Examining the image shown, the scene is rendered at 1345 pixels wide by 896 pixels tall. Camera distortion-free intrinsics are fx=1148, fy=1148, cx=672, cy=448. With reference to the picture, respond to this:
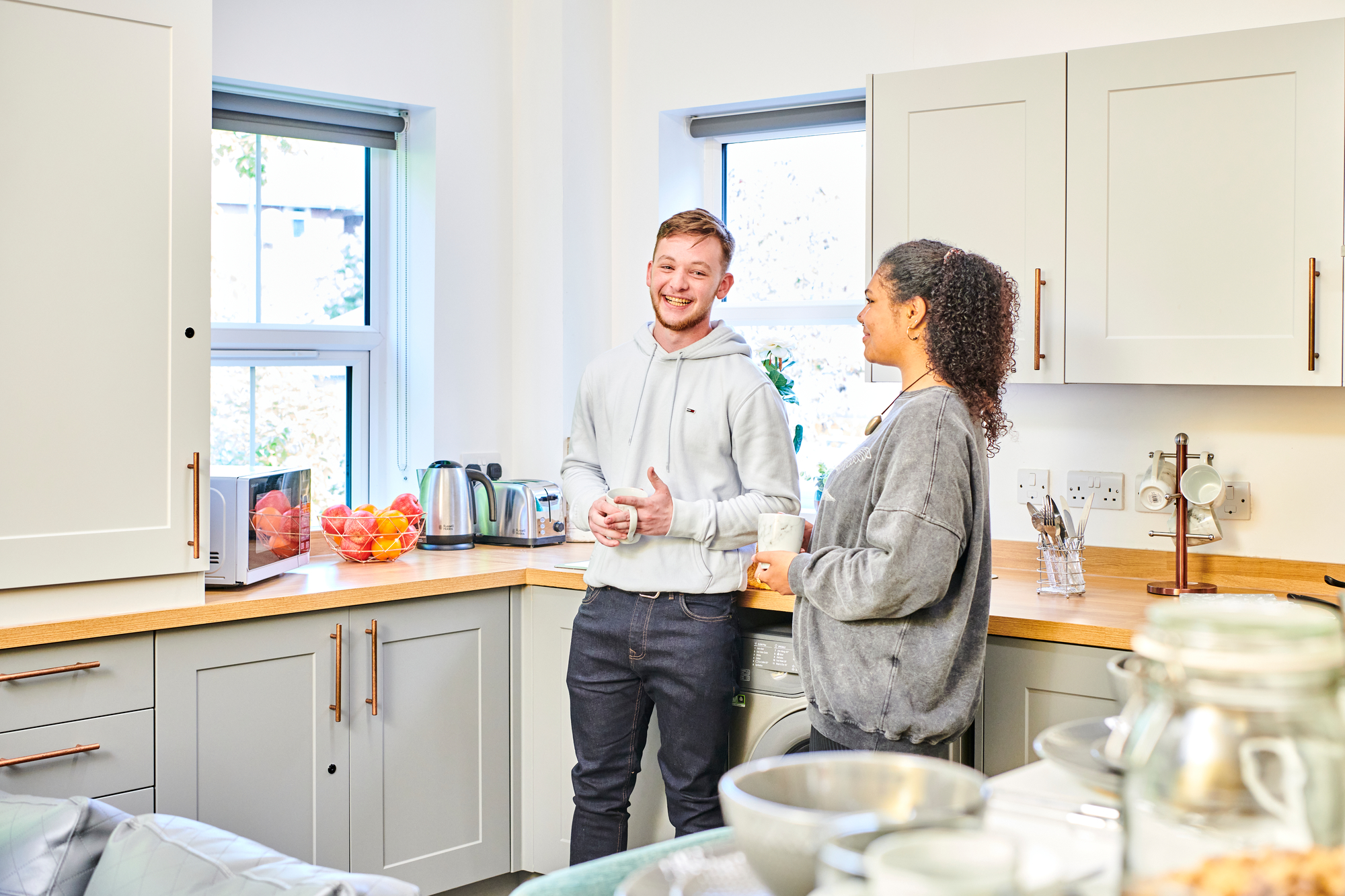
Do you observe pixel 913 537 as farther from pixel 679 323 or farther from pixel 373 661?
pixel 373 661

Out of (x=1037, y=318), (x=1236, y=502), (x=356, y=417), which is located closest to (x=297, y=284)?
(x=356, y=417)

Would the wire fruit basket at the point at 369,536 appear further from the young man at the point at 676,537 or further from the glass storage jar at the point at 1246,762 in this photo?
the glass storage jar at the point at 1246,762

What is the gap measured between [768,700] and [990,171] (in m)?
1.25

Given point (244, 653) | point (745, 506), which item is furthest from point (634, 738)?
point (244, 653)

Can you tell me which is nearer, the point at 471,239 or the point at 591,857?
the point at 591,857

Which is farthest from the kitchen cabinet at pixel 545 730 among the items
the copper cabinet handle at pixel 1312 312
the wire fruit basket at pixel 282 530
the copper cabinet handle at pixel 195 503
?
the copper cabinet handle at pixel 1312 312

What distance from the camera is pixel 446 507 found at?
10.3 ft

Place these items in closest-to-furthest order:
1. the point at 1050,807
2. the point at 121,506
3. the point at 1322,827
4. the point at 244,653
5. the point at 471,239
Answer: the point at 1322,827 < the point at 1050,807 < the point at 121,506 < the point at 244,653 < the point at 471,239

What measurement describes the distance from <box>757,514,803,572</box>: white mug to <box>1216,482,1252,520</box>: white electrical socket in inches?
48.9

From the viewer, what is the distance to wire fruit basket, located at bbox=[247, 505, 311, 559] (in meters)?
2.50

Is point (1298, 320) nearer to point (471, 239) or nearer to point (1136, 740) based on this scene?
point (1136, 740)

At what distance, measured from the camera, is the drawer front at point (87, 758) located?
6.69ft

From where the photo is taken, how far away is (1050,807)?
2.74 ft

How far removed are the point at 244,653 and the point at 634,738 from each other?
0.82 m
